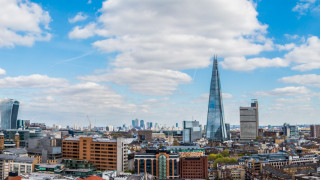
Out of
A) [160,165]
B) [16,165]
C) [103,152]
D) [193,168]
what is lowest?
[193,168]

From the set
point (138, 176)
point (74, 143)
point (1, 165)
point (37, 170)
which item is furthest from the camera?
point (74, 143)

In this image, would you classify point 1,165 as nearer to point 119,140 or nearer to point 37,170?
point 37,170

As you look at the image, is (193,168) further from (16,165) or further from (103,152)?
(16,165)

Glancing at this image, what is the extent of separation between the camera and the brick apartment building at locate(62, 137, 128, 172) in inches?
4058

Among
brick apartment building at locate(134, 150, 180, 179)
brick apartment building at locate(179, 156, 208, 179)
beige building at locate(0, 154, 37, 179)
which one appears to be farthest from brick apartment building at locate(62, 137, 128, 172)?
beige building at locate(0, 154, 37, 179)

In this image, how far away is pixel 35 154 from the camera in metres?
106

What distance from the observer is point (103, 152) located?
10456 cm

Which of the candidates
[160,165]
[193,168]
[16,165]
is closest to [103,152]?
[160,165]

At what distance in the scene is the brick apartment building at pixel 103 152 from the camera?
103062 millimetres

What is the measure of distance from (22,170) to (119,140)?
26.1 meters

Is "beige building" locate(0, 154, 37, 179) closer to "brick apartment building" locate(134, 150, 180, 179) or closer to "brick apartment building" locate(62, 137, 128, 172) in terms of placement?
"brick apartment building" locate(62, 137, 128, 172)

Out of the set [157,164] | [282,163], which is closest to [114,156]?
[157,164]

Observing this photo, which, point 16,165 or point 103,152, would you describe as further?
point 103,152

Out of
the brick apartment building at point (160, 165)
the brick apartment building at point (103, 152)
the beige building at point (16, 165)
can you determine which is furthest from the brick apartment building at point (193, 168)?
the beige building at point (16, 165)
